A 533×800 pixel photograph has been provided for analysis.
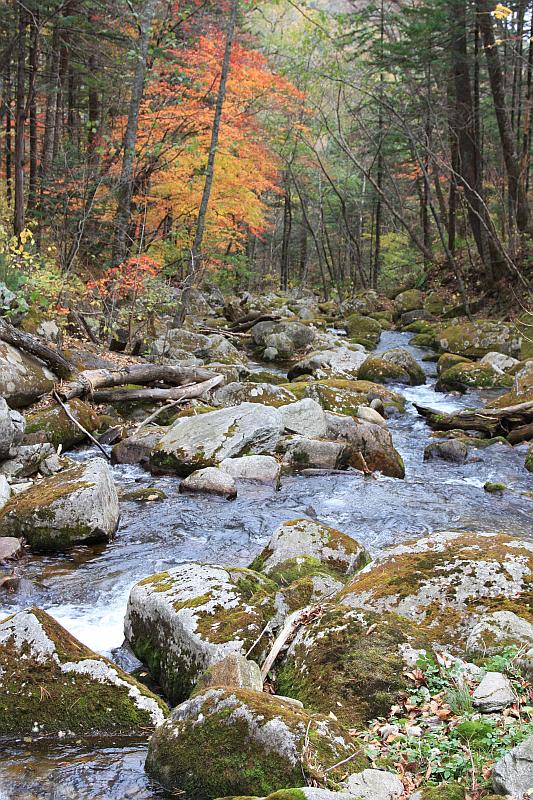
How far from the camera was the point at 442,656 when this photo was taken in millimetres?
3359

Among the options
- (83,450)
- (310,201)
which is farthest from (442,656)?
(310,201)

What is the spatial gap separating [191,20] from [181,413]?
15.1 m

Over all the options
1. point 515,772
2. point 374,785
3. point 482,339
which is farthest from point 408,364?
point 515,772

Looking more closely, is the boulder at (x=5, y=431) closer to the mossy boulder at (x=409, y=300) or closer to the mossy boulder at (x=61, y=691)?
the mossy boulder at (x=61, y=691)

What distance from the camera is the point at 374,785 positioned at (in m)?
2.48

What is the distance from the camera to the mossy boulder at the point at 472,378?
1408cm

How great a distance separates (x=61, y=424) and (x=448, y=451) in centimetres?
591

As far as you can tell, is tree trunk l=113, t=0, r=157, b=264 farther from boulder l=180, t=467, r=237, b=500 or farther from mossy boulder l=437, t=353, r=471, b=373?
mossy boulder l=437, t=353, r=471, b=373

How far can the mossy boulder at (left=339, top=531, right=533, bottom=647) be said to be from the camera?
3.91 meters

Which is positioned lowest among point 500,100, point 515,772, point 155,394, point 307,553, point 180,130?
point 307,553

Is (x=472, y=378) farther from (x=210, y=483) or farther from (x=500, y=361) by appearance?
(x=210, y=483)

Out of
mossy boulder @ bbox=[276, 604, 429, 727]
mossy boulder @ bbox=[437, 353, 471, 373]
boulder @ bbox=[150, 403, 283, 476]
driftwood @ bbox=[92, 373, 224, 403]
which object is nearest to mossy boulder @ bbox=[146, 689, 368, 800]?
mossy boulder @ bbox=[276, 604, 429, 727]

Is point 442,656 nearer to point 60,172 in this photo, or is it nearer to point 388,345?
point 60,172

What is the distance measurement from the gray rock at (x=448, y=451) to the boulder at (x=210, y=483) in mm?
3463
